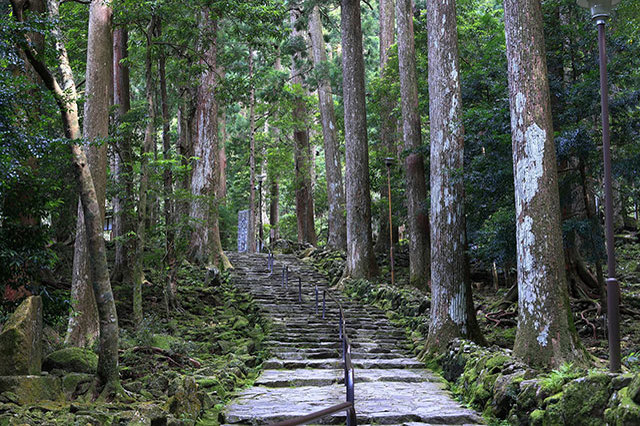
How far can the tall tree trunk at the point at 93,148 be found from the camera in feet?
32.4

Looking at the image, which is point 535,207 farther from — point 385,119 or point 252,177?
point 252,177

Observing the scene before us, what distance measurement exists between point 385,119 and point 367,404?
1583 cm

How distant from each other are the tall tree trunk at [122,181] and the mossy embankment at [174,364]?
0.98 meters

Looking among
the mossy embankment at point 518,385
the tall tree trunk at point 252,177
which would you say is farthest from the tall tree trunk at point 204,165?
the mossy embankment at point 518,385

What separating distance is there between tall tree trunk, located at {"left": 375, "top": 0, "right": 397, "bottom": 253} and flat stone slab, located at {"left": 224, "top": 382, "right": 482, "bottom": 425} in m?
12.6

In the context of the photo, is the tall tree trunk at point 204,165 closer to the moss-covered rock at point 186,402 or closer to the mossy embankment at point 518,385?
the mossy embankment at point 518,385

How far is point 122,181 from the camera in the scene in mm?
13164

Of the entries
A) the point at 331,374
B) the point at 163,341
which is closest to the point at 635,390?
the point at 331,374

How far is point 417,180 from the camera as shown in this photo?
54.4ft

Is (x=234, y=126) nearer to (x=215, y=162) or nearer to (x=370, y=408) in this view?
(x=215, y=162)

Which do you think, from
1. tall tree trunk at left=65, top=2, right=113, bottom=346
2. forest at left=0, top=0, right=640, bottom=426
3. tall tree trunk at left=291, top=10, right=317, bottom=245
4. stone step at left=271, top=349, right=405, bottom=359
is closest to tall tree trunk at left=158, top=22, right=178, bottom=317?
forest at left=0, top=0, right=640, bottom=426

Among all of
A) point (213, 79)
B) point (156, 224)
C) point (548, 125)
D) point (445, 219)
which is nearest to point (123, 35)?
point (213, 79)

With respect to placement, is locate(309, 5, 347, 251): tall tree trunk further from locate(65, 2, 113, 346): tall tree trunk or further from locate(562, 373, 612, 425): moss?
locate(562, 373, 612, 425): moss

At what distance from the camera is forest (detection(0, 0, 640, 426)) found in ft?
23.3
